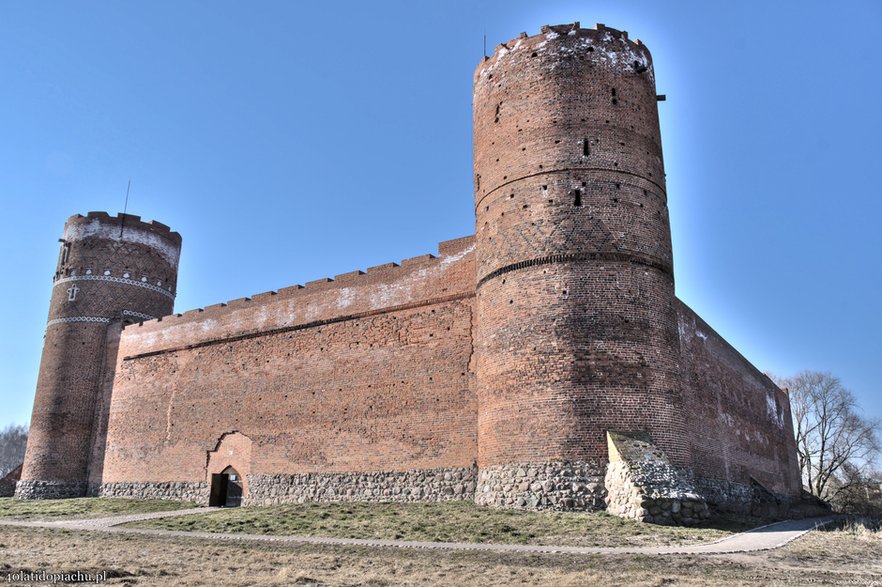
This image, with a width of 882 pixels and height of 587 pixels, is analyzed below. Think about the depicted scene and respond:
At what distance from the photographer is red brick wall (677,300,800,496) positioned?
19.9 meters

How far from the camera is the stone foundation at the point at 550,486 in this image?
51.2ft

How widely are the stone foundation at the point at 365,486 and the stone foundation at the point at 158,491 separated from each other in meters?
2.27

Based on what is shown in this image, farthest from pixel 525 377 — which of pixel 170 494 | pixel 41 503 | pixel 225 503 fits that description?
pixel 41 503

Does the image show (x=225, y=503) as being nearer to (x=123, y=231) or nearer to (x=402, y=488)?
(x=402, y=488)

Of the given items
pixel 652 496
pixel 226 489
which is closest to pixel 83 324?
pixel 226 489

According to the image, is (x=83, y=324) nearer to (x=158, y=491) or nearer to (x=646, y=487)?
(x=158, y=491)

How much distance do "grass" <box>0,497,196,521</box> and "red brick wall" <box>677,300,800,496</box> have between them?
1563 centimetres

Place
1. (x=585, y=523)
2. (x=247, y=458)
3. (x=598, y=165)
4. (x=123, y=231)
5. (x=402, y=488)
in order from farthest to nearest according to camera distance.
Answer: (x=123, y=231) < (x=247, y=458) < (x=402, y=488) < (x=598, y=165) < (x=585, y=523)

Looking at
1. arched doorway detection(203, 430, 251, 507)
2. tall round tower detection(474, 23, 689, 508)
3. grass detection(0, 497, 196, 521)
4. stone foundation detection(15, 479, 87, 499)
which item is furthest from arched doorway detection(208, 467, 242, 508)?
tall round tower detection(474, 23, 689, 508)

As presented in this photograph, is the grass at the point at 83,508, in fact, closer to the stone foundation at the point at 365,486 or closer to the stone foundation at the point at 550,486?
the stone foundation at the point at 365,486

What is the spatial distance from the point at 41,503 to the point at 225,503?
630 centimetres

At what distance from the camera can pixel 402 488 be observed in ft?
64.1

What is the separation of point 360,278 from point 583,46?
9301 mm

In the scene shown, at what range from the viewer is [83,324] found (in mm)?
30062
